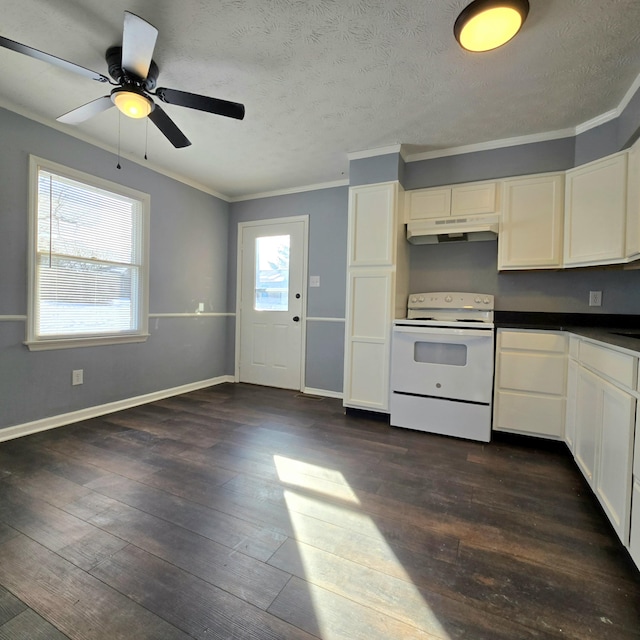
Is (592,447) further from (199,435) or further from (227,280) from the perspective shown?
(227,280)

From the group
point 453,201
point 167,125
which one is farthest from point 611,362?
point 167,125

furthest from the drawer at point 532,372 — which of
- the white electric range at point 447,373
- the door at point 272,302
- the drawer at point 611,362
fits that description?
the door at point 272,302

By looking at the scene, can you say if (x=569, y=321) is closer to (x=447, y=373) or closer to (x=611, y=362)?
(x=447, y=373)

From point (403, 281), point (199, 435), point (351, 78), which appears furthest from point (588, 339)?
point (199, 435)

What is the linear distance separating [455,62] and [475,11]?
41 centimetres

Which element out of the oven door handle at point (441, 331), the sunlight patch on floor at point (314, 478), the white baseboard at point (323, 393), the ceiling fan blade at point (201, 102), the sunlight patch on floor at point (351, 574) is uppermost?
the ceiling fan blade at point (201, 102)

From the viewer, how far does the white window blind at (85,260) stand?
2.60m

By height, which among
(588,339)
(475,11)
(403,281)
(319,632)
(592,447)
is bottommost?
(319,632)

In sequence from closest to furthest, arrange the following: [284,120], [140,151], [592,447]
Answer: [592,447], [284,120], [140,151]

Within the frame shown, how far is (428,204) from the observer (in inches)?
119

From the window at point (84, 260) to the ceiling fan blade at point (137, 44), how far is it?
1457 millimetres

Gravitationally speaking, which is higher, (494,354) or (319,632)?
(494,354)

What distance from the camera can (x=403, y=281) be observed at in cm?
315

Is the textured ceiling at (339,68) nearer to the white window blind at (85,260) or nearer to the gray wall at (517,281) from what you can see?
the white window blind at (85,260)
